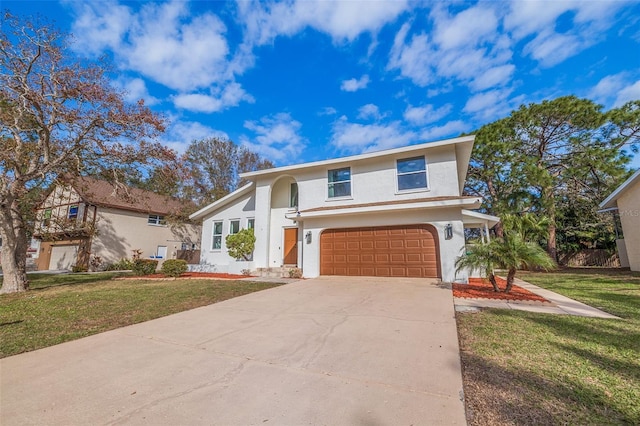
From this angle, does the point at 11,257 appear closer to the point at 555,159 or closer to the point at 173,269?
the point at 173,269

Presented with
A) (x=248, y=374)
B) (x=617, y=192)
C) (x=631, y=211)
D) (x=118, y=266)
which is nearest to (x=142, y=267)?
(x=118, y=266)

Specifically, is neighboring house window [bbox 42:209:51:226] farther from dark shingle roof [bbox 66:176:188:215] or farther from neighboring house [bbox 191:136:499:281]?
neighboring house [bbox 191:136:499:281]

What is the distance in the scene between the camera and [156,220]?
22.6 m

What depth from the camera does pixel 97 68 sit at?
10.2 metres

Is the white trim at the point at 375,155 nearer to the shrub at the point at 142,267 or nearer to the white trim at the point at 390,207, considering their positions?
the white trim at the point at 390,207

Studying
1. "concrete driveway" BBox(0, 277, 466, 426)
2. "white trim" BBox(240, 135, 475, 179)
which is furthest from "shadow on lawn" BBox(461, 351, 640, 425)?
"white trim" BBox(240, 135, 475, 179)

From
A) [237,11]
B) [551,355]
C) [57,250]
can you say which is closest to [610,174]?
[551,355]

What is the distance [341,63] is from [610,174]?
51.3 feet

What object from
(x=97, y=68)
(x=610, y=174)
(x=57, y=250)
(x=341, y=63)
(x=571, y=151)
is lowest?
(x=57, y=250)

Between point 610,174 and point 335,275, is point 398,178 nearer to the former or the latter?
point 335,275

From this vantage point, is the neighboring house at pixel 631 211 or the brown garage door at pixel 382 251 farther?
the neighboring house at pixel 631 211

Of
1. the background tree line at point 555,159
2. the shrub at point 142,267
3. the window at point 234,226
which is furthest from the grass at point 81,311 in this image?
the background tree line at point 555,159

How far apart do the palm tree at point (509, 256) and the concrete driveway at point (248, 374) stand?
369 cm

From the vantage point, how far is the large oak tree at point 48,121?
29.8 feet
